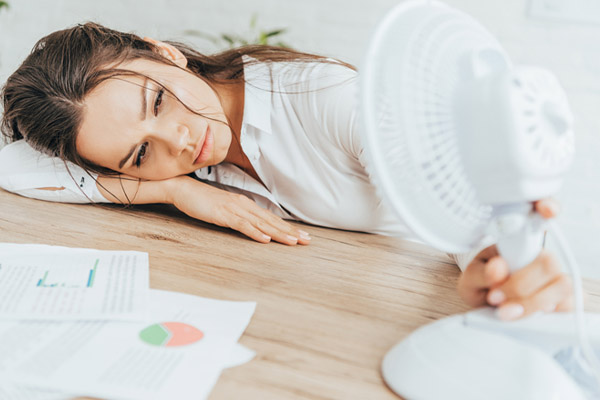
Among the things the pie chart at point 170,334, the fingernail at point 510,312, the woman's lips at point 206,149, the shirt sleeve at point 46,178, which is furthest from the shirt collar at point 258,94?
the fingernail at point 510,312

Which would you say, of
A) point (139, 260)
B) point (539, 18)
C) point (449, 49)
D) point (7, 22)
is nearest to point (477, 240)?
point (449, 49)

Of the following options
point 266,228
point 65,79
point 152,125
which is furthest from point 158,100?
point 266,228

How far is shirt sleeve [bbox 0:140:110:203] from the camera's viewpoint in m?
1.26

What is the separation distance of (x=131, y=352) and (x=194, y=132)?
2.18 feet

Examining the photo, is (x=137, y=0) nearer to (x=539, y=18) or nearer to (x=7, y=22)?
(x=7, y=22)

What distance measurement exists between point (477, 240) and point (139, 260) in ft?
1.71

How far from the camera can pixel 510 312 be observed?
20.9 inches

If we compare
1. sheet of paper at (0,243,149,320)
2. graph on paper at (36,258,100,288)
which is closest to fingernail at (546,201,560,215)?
sheet of paper at (0,243,149,320)

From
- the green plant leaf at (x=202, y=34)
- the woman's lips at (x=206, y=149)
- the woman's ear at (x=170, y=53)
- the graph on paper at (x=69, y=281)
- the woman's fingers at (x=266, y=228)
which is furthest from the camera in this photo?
the green plant leaf at (x=202, y=34)

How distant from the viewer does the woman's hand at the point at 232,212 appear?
1060 millimetres

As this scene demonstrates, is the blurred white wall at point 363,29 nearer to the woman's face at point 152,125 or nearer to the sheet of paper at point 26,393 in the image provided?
the woman's face at point 152,125

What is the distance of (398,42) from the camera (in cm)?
51

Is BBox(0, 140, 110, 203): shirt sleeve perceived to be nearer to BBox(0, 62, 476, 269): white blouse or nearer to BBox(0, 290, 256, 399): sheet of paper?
BBox(0, 62, 476, 269): white blouse

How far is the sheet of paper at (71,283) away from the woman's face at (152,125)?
299mm
